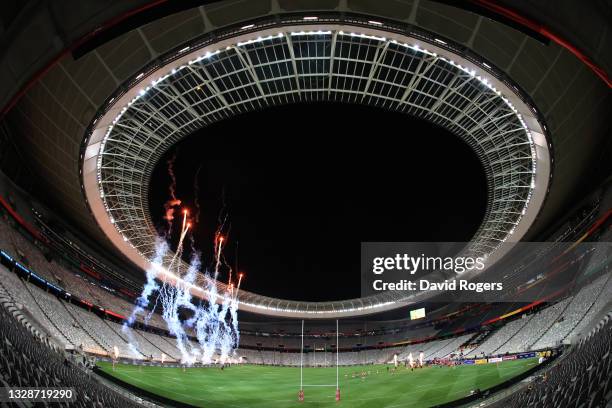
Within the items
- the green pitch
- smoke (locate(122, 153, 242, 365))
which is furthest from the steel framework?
the green pitch

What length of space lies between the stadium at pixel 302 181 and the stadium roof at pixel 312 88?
0.15 m

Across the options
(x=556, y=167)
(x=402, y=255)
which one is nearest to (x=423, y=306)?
(x=402, y=255)

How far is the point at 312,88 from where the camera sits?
29.9 metres

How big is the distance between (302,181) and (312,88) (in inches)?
646

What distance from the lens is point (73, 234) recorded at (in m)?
48.6

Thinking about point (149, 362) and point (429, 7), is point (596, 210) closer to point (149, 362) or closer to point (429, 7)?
point (429, 7)

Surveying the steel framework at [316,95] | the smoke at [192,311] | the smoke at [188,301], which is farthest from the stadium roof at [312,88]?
the smoke at [192,311]

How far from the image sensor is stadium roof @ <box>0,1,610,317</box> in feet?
70.8

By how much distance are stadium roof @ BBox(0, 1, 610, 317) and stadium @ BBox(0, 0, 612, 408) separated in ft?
0.51

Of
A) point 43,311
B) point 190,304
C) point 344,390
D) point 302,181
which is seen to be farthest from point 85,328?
point 190,304

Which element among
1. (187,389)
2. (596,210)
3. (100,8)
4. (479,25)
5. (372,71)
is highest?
(372,71)

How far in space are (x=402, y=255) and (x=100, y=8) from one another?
56.1 metres

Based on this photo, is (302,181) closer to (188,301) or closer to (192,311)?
(188,301)

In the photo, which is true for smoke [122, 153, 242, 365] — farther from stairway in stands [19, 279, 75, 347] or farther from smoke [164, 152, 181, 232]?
stairway in stands [19, 279, 75, 347]
